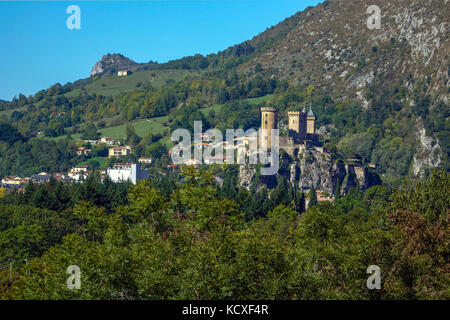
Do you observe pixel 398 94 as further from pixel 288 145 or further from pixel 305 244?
pixel 305 244

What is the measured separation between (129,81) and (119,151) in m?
65.4

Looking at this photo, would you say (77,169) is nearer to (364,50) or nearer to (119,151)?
(119,151)

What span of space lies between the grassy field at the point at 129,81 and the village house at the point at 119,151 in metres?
50.2

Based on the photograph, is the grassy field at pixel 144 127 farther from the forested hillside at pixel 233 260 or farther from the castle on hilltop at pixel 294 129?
the forested hillside at pixel 233 260

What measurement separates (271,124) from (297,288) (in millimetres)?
84109

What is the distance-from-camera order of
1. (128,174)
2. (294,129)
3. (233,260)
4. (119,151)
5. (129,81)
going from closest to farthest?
1. (233,260)
2. (128,174)
3. (294,129)
4. (119,151)
5. (129,81)

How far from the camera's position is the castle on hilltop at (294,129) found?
10506cm

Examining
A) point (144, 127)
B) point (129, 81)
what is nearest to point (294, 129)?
point (144, 127)

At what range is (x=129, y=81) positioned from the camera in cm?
19038

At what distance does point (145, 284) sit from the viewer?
23.8 meters

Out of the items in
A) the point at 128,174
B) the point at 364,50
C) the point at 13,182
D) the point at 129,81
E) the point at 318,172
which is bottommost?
the point at 13,182

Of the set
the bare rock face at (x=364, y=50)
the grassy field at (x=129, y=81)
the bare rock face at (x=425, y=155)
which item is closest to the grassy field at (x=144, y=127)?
the bare rock face at (x=364, y=50)

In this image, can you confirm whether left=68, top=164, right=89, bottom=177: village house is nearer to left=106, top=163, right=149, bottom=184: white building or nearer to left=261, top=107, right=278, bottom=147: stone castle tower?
left=106, top=163, right=149, bottom=184: white building
